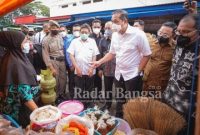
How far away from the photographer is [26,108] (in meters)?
2.27

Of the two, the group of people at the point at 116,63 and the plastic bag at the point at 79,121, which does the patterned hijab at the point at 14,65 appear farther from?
the plastic bag at the point at 79,121

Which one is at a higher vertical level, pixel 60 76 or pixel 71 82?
pixel 60 76

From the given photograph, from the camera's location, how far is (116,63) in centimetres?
345

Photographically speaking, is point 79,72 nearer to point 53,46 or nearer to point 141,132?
point 53,46

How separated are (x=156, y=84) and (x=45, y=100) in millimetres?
2107

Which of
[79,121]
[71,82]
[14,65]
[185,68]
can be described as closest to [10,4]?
[14,65]

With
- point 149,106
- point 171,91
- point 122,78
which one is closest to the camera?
point 149,106

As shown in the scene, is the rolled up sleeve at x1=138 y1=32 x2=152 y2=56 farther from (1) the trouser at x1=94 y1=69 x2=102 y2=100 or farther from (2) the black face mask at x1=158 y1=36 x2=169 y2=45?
(1) the trouser at x1=94 y1=69 x2=102 y2=100

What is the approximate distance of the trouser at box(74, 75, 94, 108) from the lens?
434cm

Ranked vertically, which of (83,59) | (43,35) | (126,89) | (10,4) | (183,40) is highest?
(10,4)

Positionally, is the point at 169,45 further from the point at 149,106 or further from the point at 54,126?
the point at 54,126

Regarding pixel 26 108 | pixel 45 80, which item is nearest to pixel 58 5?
pixel 45 80

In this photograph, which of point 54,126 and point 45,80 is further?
point 45,80

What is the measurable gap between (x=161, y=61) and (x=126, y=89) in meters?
0.64
